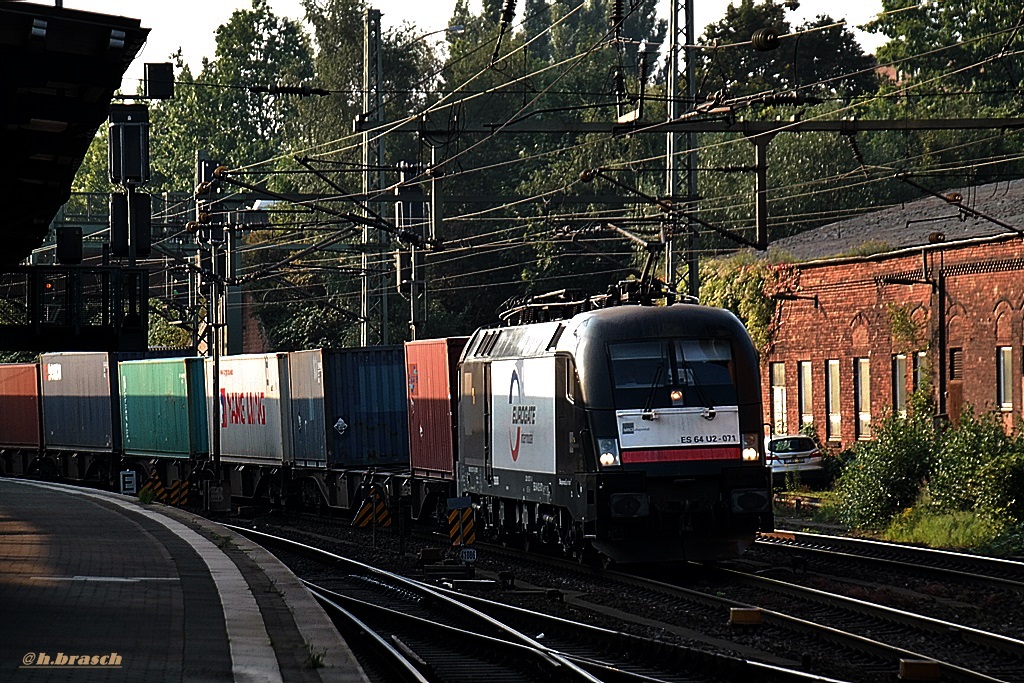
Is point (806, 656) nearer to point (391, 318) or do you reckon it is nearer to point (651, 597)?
point (651, 597)

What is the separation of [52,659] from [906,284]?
1180 inches

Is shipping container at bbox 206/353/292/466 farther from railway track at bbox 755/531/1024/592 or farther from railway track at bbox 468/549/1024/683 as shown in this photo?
railway track at bbox 468/549/1024/683

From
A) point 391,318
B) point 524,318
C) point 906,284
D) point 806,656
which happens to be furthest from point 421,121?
point 391,318

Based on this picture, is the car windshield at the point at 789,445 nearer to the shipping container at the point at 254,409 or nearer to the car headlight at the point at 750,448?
the shipping container at the point at 254,409

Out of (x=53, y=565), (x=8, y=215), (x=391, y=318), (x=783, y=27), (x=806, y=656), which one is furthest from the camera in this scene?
(x=783, y=27)

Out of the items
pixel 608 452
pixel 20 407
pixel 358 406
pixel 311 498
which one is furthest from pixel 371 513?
pixel 20 407

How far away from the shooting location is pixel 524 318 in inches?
974

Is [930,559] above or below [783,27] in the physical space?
below

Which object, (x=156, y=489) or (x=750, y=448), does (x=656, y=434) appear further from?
(x=156, y=489)

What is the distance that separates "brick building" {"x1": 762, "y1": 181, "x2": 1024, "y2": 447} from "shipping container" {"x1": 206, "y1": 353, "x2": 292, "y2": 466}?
1429 centimetres

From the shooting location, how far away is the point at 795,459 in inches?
1575

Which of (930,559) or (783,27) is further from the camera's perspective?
(783,27)

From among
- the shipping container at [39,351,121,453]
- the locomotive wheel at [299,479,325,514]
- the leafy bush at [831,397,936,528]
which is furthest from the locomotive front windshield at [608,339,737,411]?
the shipping container at [39,351,121,453]

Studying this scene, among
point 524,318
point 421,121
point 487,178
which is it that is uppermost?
point 487,178
